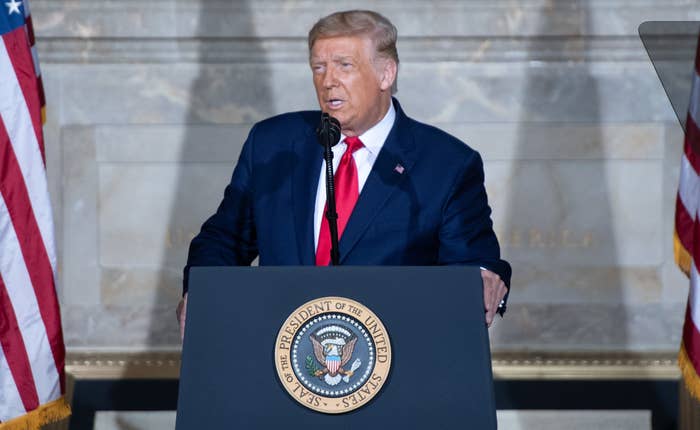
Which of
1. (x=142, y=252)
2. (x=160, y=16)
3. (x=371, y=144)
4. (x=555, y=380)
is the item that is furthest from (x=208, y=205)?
(x=371, y=144)

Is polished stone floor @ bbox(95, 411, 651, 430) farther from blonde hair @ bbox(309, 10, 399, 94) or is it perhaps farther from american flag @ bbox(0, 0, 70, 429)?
blonde hair @ bbox(309, 10, 399, 94)

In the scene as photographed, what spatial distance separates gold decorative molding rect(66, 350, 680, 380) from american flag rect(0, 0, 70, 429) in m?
1.22

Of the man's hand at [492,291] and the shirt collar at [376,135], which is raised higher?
the shirt collar at [376,135]

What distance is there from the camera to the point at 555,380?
503 centimetres

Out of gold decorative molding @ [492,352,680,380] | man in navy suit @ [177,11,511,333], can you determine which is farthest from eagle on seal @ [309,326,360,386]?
gold decorative molding @ [492,352,680,380]

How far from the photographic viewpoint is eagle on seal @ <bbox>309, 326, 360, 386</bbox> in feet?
7.34

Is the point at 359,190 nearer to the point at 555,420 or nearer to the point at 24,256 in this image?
the point at 24,256

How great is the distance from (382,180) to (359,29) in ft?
1.31

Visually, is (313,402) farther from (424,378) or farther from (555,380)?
(555,380)

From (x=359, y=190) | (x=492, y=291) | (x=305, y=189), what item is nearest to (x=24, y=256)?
(x=305, y=189)

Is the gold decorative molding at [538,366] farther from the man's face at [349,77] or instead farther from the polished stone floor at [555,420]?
the man's face at [349,77]

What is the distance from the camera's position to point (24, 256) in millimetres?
3762

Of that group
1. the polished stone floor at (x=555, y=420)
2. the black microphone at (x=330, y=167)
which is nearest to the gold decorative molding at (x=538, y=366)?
the polished stone floor at (x=555, y=420)

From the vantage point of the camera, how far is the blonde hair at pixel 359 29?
2961 millimetres
